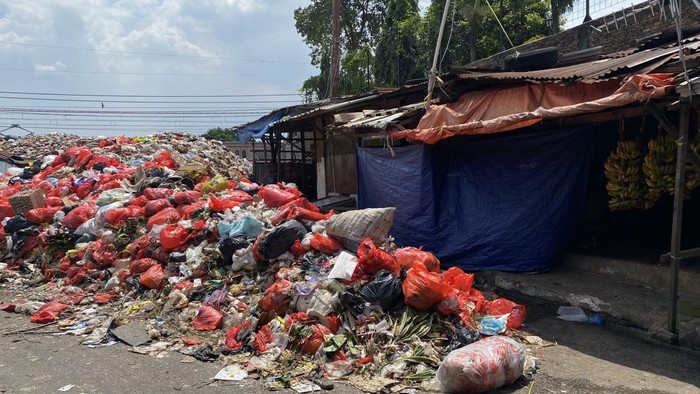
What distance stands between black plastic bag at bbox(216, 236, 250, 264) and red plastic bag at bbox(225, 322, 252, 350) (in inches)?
52.3

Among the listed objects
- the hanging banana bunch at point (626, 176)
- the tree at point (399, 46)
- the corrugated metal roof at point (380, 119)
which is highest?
the tree at point (399, 46)

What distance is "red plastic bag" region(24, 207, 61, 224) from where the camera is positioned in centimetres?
927

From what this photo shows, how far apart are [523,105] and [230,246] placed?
3906mm

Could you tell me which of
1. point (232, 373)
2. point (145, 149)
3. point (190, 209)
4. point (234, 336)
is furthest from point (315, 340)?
point (145, 149)

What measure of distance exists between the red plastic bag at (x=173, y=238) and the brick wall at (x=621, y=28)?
652 cm

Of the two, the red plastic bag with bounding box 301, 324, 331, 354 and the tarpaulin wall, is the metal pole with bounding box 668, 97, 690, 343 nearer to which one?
the tarpaulin wall

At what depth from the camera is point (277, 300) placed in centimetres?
506

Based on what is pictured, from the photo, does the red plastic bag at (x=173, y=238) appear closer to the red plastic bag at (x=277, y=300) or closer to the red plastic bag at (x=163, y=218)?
the red plastic bag at (x=163, y=218)

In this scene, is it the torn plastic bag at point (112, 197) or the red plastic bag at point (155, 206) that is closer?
the red plastic bag at point (155, 206)

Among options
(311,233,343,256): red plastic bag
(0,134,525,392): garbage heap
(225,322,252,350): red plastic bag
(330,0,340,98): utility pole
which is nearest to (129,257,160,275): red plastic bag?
(0,134,525,392): garbage heap

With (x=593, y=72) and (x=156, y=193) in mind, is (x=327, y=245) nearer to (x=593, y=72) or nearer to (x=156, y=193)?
(x=593, y=72)

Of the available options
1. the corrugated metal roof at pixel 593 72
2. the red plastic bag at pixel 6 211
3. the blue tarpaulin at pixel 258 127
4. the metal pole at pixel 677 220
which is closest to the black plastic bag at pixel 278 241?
the corrugated metal roof at pixel 593 72

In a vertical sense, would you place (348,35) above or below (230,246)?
above

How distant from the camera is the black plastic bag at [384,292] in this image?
4.61 meters
